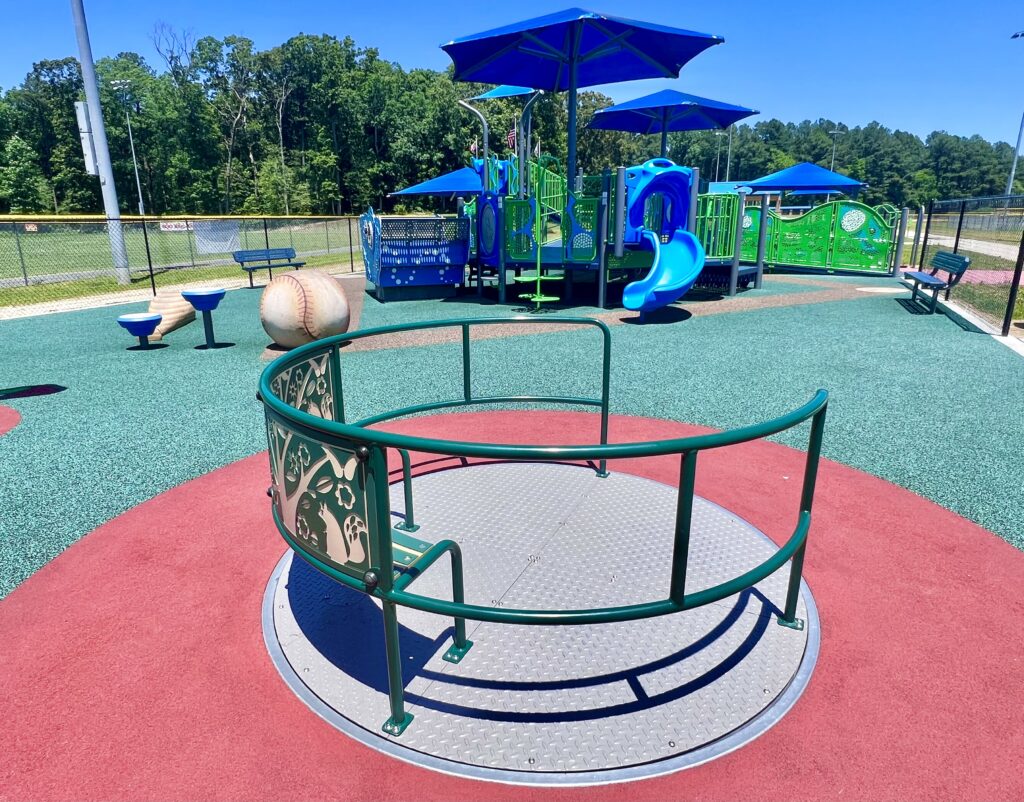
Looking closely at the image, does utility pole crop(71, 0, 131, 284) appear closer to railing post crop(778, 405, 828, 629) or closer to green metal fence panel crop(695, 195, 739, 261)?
green metal fence panel crop(695, 195, 739, 261)

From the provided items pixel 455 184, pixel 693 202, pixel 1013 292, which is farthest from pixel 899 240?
pixel 455 184

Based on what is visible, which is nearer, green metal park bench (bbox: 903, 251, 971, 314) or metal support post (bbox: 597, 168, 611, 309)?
green metal park bench (bbox: 903, 251, 971, 314)

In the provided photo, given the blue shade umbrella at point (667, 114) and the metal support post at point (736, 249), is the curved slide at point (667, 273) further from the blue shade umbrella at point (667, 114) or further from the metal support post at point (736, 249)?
the blue shade umbrella at point (667, 114)

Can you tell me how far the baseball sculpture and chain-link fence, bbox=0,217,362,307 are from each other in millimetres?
5715

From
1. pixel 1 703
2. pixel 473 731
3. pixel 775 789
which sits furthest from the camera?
pixel 1 703

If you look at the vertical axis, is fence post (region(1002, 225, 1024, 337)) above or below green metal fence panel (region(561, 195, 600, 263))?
below

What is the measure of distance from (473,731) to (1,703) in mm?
1739

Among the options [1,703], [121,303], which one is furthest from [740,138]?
[1,703]

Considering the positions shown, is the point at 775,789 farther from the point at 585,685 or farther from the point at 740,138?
the point at 740,138

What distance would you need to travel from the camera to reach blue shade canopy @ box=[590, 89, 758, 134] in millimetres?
15486

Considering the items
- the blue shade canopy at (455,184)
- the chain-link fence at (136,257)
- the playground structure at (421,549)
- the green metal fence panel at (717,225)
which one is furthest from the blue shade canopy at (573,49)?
the playground structure at (421,549)

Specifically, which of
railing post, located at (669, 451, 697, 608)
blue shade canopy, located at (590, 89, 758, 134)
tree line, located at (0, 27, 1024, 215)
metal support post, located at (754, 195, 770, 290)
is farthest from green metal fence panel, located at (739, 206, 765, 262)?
tree line, located at (0, 27, 1024, 215)

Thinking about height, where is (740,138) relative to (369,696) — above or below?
above

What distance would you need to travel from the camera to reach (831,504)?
3.80 m
